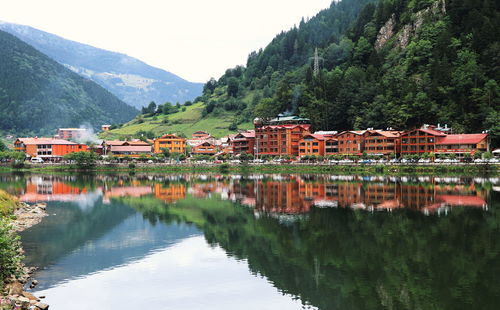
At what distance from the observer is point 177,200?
5759cm

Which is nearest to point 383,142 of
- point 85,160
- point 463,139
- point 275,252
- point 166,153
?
point 463,139

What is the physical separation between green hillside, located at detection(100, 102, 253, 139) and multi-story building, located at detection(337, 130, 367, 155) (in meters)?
53.7

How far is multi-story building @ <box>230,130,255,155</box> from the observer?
125438mm

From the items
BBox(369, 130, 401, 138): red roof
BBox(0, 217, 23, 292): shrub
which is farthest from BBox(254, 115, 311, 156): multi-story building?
BBox(0, 217, 23, 292): shrub

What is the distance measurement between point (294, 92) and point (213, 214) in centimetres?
9566

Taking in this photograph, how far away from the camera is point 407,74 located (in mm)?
114375

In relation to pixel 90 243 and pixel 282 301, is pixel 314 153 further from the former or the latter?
pixel 282 301

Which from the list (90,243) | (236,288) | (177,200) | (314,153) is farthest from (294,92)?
(236,288)

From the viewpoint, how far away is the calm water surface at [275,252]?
22088mm

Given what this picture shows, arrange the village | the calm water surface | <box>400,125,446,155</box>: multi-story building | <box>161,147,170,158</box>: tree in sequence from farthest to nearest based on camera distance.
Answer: <box>161,147,170,158</box>: tree → <box>400,125,446,155</box>: multi-story building → the village → the calm water surface

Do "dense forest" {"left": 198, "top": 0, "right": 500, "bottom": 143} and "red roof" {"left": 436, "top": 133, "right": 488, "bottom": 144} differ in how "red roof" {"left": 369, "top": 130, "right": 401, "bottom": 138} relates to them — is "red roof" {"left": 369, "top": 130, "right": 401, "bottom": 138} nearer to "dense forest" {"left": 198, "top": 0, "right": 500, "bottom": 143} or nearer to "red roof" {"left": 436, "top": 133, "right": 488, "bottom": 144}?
"dense forest" {"left": 198, "top": 0, "right": 500, "bottom": 143}

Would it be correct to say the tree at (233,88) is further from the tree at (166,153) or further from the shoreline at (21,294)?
the shoreline at (21,294)

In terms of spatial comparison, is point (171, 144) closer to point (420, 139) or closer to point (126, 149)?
point (126, 149)

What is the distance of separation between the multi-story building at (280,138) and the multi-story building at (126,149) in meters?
29.6
